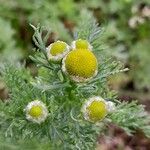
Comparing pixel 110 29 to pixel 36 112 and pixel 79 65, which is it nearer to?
pixel 36 112

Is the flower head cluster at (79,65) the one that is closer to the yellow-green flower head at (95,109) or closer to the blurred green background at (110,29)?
the yellow-green flower head at (95,109)

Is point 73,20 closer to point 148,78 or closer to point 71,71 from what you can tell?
point 148,78

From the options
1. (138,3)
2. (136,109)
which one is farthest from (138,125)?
(138,3)

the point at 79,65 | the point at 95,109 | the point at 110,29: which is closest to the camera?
the point at 79,65

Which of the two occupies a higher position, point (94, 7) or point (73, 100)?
point (94, 7)

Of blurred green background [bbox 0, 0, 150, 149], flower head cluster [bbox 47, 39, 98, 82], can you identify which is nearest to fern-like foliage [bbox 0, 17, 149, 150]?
flower head cluster [bbox 47, 39, 98, 82]

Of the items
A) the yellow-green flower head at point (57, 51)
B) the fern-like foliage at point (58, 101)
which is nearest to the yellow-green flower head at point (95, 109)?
the fern-like foliage at point (58, 101)

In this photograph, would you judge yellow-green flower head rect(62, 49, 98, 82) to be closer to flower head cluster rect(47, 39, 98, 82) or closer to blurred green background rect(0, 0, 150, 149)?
flower head cluster rect(47, 39, 98, 82)

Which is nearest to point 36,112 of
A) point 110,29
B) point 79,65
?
point 79,65
